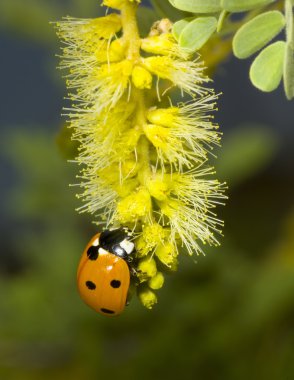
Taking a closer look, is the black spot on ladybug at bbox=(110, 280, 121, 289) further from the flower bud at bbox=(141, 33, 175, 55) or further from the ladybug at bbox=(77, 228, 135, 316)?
the flower bud at bbox=(141, 33, 175, 55)

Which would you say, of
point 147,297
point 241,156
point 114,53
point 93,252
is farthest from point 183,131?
point 241,156

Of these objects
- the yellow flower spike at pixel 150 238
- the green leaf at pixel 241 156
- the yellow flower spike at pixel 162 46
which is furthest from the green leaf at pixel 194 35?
the green leaf at pixel 241 156

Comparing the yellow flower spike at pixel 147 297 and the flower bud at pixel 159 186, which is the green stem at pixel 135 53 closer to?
the flower bud at pixel 159 186

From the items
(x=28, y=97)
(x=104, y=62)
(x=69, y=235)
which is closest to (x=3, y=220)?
(x=28, y=97)

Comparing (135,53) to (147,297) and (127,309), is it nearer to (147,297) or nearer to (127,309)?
(147,297)

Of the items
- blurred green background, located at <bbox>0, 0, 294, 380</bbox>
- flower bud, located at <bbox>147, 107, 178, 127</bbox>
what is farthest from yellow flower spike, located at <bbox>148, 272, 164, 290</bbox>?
blurred green background, located at <bbox>0, 0, 294, 380</bbox>
